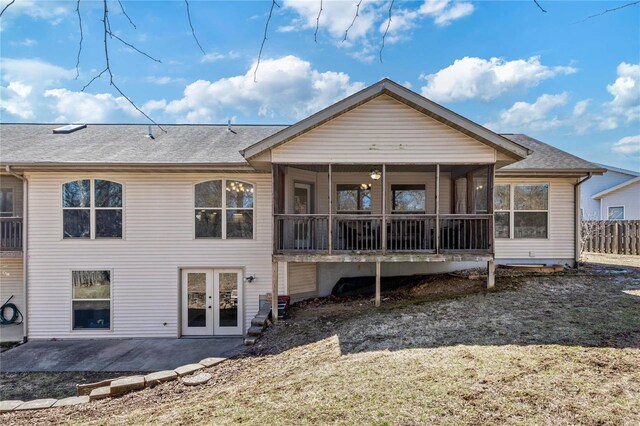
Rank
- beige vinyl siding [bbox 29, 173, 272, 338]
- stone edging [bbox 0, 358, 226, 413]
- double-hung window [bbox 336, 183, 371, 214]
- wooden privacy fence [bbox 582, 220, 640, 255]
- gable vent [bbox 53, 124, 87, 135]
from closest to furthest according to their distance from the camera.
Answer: stone edging [bbox 0, 358, 226, 413] → beige vinyl siding [bbox 29, 173, 272, 338] → double-hung window [bbox 336, 183, 371, 214] → gable vent [bbox 53, 124, 87, 135] → wooden privacy fence [bbox 582, 220, 640, 255]

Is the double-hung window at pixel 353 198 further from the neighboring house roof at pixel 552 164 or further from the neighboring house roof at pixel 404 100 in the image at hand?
the neighboring house roof at pixel 552 164

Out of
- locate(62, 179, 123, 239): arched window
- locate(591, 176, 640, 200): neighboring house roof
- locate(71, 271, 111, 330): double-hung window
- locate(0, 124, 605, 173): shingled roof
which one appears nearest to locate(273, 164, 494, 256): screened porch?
locate(0, 124, 605, 173): shingled roof

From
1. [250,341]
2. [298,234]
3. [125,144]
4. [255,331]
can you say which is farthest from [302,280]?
[125,144]

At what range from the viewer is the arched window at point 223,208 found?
33.6 ft

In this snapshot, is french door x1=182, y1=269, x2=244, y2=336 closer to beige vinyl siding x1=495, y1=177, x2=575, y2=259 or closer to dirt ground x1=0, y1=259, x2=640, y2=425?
dirt ground x1=0, y1=259, x2=640, y2=425

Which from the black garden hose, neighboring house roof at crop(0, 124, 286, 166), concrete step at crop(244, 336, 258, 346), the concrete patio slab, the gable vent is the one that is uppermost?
the gable vent

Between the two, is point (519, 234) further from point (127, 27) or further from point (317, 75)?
point (127, 27)

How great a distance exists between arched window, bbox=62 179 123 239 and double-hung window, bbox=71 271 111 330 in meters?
1.19

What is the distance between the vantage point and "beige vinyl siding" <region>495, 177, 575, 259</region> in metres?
11.1

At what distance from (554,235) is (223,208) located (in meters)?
10.5

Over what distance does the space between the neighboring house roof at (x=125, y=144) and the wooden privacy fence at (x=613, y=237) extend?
15.5 meters

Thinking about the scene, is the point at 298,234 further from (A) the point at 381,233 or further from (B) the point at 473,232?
(B) the point at 473,232

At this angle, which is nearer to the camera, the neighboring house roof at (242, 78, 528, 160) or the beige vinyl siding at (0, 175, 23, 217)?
the neighboring house roof at (242, 78, 528, 160)

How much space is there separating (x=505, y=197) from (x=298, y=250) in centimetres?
713
